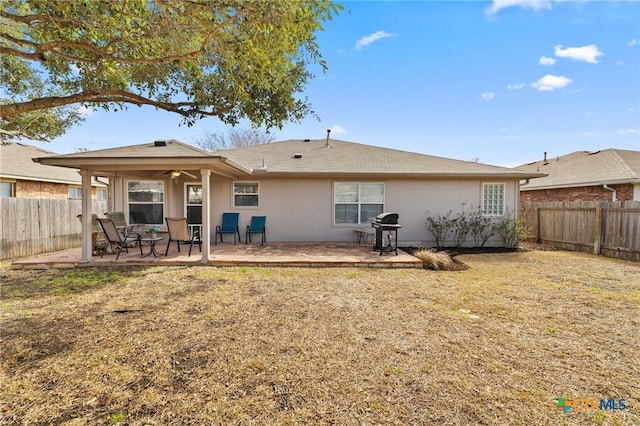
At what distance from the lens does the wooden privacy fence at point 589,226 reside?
829cm

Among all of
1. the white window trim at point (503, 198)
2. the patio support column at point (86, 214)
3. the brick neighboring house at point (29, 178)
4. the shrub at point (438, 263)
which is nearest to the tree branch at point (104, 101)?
the patio support column at point (86, 214)

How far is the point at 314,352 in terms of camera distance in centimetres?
304

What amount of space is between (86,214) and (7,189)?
799cm

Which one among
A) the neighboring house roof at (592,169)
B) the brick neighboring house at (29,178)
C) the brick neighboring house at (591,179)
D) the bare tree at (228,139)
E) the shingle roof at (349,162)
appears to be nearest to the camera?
the shingle roof at (349,162)

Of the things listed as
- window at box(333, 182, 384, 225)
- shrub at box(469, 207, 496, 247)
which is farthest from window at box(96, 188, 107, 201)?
shrub at box(469, 207, 496, 247)

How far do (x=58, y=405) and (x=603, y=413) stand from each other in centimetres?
404

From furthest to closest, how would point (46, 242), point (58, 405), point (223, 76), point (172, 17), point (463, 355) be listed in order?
point (46, 242) → point (223, 76) → point (172, 17) → point (463, 355) → point (58, 405)

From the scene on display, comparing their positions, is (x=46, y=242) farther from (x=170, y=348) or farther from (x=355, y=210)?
(x=355, y=210)

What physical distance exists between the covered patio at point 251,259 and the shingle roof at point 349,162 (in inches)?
106

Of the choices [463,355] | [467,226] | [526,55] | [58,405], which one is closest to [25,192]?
[58,405]

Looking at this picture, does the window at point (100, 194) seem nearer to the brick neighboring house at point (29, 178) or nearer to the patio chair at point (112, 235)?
the brick neighboring house at point (29, 178)

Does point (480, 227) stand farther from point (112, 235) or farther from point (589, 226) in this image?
point (112, 235)

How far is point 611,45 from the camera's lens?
904cm
